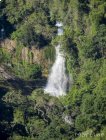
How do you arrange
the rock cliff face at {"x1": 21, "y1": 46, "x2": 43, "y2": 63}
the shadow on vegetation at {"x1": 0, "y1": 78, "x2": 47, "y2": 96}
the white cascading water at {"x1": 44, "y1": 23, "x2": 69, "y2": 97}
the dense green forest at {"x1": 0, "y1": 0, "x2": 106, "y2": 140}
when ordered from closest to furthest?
the dense green forest at {"x1": 0, "y1": 0, "x2": 106, "y2": 140}
the shadow on vegetation at {"x1": 0, "y1": 78, "x2": 47, "y2": 96}
the white cascading water at {"x1": 44, "y1": 23, "x2": 69, "y2": 97}
the rock cliff face at {"x1": 21, "y1": 46, "x2": 43, "y2": 63}

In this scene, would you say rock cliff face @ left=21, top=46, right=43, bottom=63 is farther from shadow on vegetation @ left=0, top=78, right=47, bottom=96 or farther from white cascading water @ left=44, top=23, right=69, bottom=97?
shadow on vegetation @ left=0, top=78, right=47, bottom=96

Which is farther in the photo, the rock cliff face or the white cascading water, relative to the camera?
the rock cliff face

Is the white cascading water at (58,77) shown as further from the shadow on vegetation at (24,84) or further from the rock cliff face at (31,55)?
the rock cliff face at (31,55)

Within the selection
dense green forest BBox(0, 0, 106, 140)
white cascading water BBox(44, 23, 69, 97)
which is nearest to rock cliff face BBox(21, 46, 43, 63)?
dense green forest BBox(0, 0, 106, 140)

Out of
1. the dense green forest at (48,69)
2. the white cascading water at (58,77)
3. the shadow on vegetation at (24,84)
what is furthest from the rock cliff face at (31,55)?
the shadow on vegetation at (24,84)

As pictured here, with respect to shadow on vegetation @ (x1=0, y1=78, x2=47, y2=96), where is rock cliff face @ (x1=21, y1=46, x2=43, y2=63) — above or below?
above
